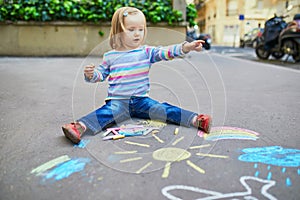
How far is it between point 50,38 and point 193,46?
19.8ft

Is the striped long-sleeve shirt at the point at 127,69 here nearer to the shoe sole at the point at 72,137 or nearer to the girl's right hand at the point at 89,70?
the girl's right hand at the point at 89,70

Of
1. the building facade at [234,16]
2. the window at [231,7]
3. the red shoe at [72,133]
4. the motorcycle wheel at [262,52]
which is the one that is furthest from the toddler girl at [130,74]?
the window at [231,7]

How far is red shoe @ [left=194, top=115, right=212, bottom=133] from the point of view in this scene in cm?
159

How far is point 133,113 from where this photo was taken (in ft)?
6.14

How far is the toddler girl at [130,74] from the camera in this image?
5.50 ft

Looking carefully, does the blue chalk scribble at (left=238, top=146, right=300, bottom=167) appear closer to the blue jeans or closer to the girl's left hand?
the blue jeans

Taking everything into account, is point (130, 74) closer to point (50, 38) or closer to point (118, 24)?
point (118, 24)

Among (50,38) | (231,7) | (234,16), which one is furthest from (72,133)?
(234,16)

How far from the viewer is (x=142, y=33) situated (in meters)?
1.74

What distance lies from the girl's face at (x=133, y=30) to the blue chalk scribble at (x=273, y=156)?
910mm

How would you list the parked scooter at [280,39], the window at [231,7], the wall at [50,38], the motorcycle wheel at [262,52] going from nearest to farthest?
1. the parked scooter at [280,39]
2. the wall at [50,38]
3. the motorcycle wheel at [262,52]
4. the window at [231,7]

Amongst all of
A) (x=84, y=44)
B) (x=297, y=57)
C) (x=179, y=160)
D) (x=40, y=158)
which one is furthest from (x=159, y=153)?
(x=84, y=44)

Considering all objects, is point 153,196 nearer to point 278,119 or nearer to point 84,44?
point 278,119

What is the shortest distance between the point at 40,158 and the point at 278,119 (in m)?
1.53
